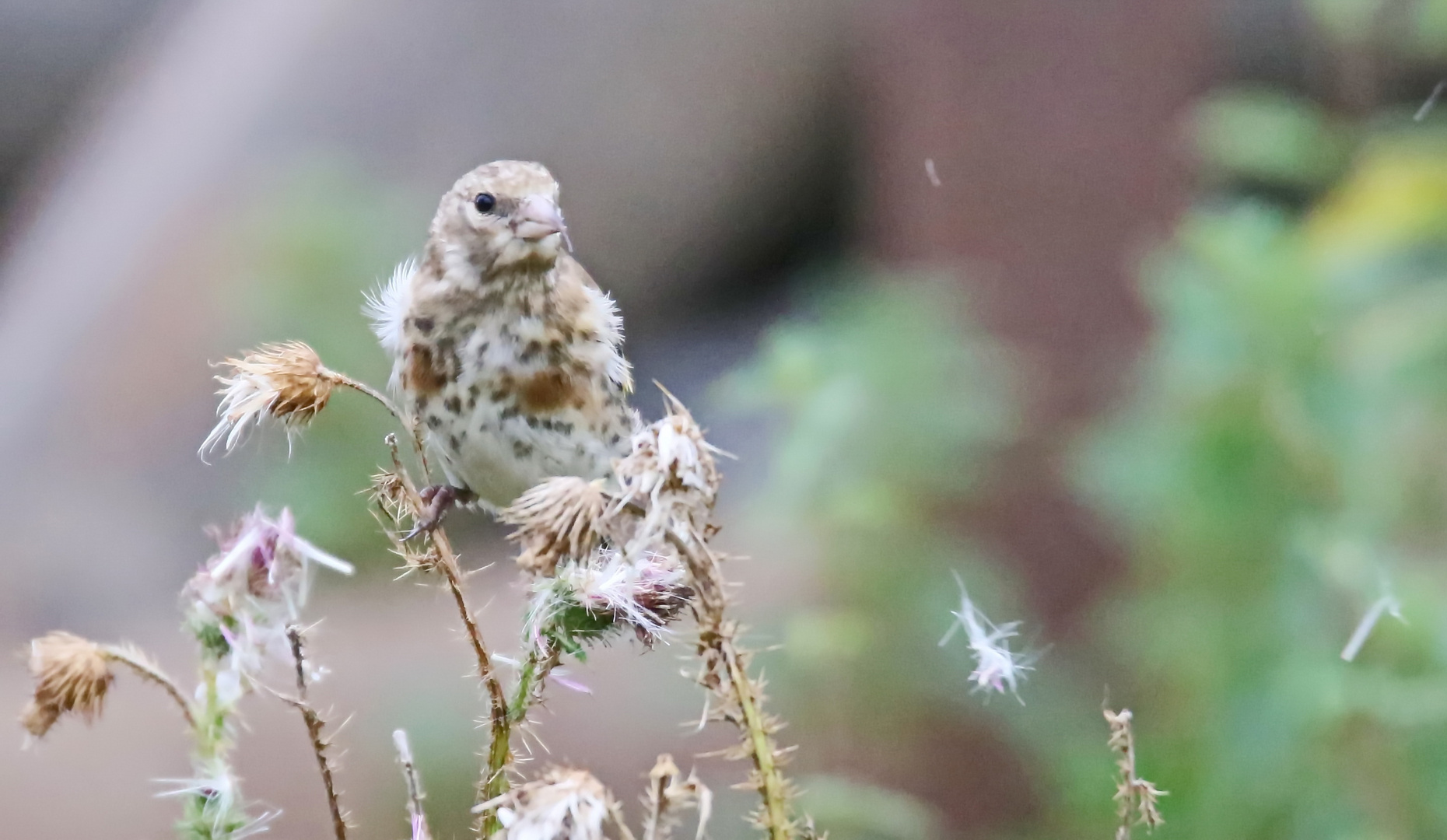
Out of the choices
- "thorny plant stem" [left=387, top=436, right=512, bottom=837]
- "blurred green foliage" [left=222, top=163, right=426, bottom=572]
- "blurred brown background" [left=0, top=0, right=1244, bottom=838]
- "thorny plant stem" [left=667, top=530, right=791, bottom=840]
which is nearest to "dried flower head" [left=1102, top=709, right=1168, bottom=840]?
"thorny plant stem" [left=667, top=530, right=791, bottom=840]

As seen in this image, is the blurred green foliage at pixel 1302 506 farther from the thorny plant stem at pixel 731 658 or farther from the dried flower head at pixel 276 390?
the dried flower head at pixel 276 390

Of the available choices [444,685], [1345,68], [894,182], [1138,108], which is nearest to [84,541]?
[444,685]

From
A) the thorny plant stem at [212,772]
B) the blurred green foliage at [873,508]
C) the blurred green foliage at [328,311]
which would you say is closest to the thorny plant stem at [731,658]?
the thorny plant stem at [212,772]

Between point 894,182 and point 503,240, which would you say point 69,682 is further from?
point 894,182

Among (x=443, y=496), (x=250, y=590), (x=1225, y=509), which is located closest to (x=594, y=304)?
(x=443, y=496)

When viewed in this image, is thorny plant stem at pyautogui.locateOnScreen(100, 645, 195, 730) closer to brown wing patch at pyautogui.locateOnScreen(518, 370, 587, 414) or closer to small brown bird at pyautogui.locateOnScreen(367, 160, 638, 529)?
small brown bird at pyautogui.locateOnScreen(367, 160, 638, 529)

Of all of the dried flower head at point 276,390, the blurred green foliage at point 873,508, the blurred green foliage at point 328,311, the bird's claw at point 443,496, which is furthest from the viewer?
the blurred green foliage at point 328,311

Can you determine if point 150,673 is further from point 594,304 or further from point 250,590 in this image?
point 594,304
